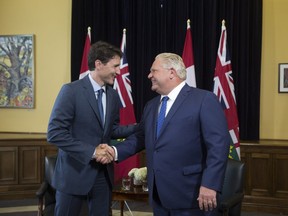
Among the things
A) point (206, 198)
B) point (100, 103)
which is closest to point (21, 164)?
point (100, 103)

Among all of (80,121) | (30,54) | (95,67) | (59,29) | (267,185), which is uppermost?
(59,29)

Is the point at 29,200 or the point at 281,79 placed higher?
the point at 281,79

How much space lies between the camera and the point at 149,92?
18.1 feet

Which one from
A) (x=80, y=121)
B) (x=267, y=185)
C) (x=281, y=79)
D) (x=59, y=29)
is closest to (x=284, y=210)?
(x=267, y=185)

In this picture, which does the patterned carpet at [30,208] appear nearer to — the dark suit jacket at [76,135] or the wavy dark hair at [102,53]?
the dark suit jacket at [76,135]

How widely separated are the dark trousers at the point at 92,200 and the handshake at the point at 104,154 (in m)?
0.12

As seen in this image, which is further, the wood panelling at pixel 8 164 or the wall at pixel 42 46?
the wall at pixel 42 46

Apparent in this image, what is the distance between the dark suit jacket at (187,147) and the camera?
226 cm

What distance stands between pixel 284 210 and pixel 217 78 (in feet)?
5.77

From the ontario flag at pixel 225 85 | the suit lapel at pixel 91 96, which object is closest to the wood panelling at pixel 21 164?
the ontario flag at pixel 225 85

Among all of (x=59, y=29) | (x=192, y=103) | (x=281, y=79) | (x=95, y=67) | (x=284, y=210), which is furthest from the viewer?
(x=59, y=29)

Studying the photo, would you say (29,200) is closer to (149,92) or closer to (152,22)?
(149,92)

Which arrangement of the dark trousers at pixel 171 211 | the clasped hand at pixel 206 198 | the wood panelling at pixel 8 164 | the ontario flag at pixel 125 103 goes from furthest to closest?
the wood panelling at pixel 8 164
the ontario flag at pixel 125 103
the dark trousers at pixel 171 211
the clasped hand at pixel 206 198

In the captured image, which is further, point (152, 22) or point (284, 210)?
point (152, 22)
